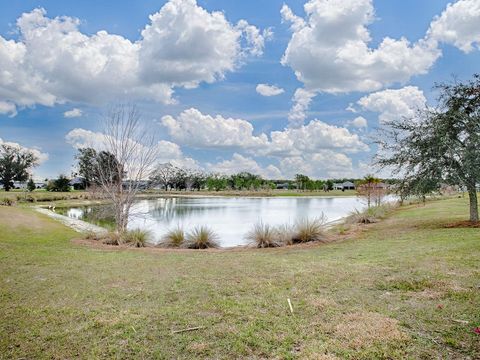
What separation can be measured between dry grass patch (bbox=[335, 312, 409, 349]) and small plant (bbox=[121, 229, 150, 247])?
33.6 ft

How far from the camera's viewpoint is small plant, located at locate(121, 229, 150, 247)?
43.6 feet

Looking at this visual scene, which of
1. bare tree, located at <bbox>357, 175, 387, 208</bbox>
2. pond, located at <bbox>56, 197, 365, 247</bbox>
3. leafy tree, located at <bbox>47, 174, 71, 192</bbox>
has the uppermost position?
leafy tree, located at <bbox>47, 174, 71, 192</bbox>

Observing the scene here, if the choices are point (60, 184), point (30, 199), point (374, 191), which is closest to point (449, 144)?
point (374, 191)

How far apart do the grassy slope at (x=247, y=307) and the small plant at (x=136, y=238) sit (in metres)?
4.85

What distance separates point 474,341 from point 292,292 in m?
2.44

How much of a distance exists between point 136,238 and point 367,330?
35.7ft

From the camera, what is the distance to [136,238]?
13.4 m

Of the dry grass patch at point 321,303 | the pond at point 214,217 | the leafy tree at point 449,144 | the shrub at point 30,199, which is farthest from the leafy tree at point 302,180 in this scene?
the dry grass patch at point 321,303

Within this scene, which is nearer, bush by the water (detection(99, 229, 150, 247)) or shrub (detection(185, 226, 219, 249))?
shrub (detection(185, 226, 219, 249))

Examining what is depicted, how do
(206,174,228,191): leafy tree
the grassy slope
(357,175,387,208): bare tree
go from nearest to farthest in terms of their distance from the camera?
the grassy slope
(357,175,387,208): bare tree
(206,174,228,191): leafy tree

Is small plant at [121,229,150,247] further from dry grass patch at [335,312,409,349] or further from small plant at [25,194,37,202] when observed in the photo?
small plant at [25,194,37,202]

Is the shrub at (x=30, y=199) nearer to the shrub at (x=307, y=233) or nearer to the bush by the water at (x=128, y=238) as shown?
the bush by the water at (x=128, y=238)

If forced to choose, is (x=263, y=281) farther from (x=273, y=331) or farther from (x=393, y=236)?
(x=393, y=236)

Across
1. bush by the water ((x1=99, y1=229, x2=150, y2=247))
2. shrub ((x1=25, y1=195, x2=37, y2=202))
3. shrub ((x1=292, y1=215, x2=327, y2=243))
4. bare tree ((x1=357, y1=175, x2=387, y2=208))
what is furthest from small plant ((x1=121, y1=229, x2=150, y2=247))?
shrub ((x1=25, y1=195, x2=37, y2=202))
